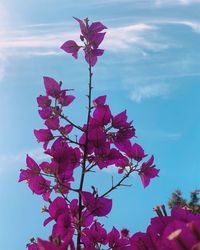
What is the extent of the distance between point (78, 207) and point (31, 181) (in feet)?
1.02

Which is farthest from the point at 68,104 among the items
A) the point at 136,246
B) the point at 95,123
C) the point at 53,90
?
the point at 136,246

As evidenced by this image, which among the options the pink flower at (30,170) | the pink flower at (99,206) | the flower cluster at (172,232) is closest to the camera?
the flower cluster at (172,232)

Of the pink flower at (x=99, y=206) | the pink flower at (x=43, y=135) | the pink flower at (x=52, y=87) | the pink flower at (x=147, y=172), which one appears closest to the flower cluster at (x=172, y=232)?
the pink flower at (x=99, y=206)

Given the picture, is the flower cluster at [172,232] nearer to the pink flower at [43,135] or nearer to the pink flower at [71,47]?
the pink flower at [43,135]

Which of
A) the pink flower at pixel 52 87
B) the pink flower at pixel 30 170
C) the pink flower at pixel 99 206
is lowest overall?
the pink flower at pixel 99 206

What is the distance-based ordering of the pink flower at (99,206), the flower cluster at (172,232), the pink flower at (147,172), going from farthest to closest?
1. the pink flower at (147,172)
2. the pink flower at (99,206)
3. the flower cluster at (172,232)

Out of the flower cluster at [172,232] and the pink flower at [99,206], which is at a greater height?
the pink flower at [99,206]

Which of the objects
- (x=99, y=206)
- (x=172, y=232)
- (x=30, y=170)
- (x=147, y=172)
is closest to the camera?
(x=172, y=232)

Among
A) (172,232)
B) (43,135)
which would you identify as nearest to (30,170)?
(43,135)

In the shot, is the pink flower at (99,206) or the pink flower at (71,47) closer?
the pink flower at (99,206)

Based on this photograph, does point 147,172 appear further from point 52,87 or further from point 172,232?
point 172,232

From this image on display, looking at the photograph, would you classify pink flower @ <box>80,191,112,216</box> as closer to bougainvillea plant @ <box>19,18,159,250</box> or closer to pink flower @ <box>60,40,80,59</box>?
bougainvillea plant @ <box>19,18,159,250</box>

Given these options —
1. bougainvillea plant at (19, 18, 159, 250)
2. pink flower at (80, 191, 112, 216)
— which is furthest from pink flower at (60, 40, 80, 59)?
pink flower at (80, 191, 112, 216)

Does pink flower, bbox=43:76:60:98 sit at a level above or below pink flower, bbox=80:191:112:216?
above
